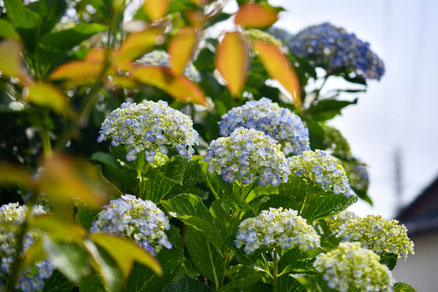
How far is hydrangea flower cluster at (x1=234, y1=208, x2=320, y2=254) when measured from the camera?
1235 millimetres

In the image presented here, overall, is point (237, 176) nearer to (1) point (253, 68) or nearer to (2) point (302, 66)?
(1) point (253, 68)

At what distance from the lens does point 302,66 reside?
2.62 meters

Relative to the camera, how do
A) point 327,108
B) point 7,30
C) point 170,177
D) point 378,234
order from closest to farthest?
point 378,234
point 170,177
point 7,30
point 327,108

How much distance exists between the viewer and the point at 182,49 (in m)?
0.83

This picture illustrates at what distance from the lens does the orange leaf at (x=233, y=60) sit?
76 cm

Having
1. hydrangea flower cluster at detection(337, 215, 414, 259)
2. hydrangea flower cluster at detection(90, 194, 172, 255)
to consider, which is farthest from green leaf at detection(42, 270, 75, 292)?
hydrangea flower cluster at detection(337, 215, 414, 259)

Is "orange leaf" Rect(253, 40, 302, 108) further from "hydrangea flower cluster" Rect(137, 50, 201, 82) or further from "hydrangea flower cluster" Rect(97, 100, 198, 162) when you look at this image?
"hydrangea flower cluster" Rect(137, 50, 201, 82)

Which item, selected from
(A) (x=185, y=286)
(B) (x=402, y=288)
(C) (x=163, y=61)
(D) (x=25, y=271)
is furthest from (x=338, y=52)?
(D) (x=25, y=271)

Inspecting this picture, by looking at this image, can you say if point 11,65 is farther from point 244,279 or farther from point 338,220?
point 338,220

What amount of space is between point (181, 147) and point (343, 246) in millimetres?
502

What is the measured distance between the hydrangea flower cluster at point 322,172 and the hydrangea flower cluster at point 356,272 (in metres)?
0.42

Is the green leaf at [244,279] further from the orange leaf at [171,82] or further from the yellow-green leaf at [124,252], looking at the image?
the orange leaf at [171,82]

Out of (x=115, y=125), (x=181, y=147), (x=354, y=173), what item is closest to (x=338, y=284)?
(x=181, y=147)

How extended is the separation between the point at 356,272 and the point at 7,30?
1.52 m
